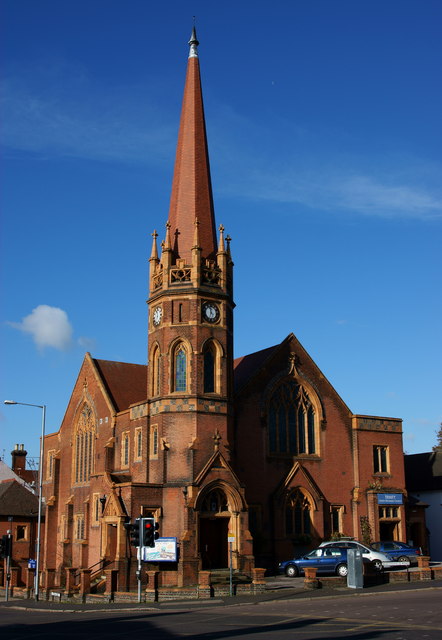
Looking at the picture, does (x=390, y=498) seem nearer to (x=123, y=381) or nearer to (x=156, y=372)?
(x=156, y=372)

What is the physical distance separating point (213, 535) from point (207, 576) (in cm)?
837

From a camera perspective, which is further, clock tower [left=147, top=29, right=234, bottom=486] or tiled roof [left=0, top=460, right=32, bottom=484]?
tiled roof [left=0, top=460, right=32, bottom=484]

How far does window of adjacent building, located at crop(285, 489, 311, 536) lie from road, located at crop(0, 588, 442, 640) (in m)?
12.7

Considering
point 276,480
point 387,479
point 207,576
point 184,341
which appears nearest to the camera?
point 207,576

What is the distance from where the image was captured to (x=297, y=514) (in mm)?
43531

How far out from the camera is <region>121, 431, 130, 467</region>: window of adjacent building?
4347 cm

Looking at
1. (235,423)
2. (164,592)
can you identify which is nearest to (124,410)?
(235,423)

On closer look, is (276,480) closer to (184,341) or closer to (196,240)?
(184,341)

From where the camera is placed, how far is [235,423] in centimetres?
4228

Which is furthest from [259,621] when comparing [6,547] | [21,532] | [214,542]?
[21,532]

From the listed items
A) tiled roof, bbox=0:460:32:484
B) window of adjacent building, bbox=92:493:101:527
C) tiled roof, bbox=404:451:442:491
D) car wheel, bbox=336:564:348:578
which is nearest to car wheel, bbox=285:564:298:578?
car wheel, bbox=336:564:348:578

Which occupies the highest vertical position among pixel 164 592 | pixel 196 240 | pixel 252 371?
pixel 196 240

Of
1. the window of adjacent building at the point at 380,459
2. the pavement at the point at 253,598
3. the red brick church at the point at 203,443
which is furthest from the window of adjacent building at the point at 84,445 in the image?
the window of adjacent building at the point at 380,459

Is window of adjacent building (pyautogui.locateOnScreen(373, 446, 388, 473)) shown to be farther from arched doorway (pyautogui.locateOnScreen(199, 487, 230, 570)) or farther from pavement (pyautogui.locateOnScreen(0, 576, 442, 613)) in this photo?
pavement (pyautogui.locateOnScreen(0, 576, 442, 613))
